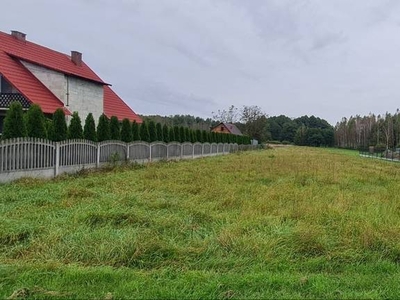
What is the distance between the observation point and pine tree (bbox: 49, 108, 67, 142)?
11547 millimetres

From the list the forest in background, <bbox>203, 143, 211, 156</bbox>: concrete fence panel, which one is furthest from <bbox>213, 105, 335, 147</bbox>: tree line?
<bbox>203, 143, 211, 156</bbox>: concrete fence panel

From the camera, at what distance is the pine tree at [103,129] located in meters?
14.4

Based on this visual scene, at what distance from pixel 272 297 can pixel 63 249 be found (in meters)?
2.32

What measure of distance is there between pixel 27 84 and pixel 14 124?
10.6 meters

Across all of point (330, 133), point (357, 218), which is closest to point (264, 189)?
point (357, 218)

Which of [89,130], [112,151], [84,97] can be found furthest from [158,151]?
[84,97]

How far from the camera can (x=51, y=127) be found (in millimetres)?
11453

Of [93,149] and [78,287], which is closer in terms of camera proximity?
[78,287]

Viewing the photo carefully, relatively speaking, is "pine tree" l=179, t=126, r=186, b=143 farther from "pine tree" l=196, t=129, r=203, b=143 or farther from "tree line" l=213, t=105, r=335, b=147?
"tree line" l=213, t=105, r=335, b=147

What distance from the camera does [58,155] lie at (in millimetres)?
10273

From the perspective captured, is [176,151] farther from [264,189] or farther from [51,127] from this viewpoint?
[264,189]

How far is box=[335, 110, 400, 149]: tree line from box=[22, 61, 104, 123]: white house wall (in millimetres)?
60403

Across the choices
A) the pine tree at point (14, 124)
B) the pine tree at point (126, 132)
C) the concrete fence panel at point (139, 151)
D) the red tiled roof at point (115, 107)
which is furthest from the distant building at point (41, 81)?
the pine tree at point (14, 124)

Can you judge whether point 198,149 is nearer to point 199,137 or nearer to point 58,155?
point 199,137
